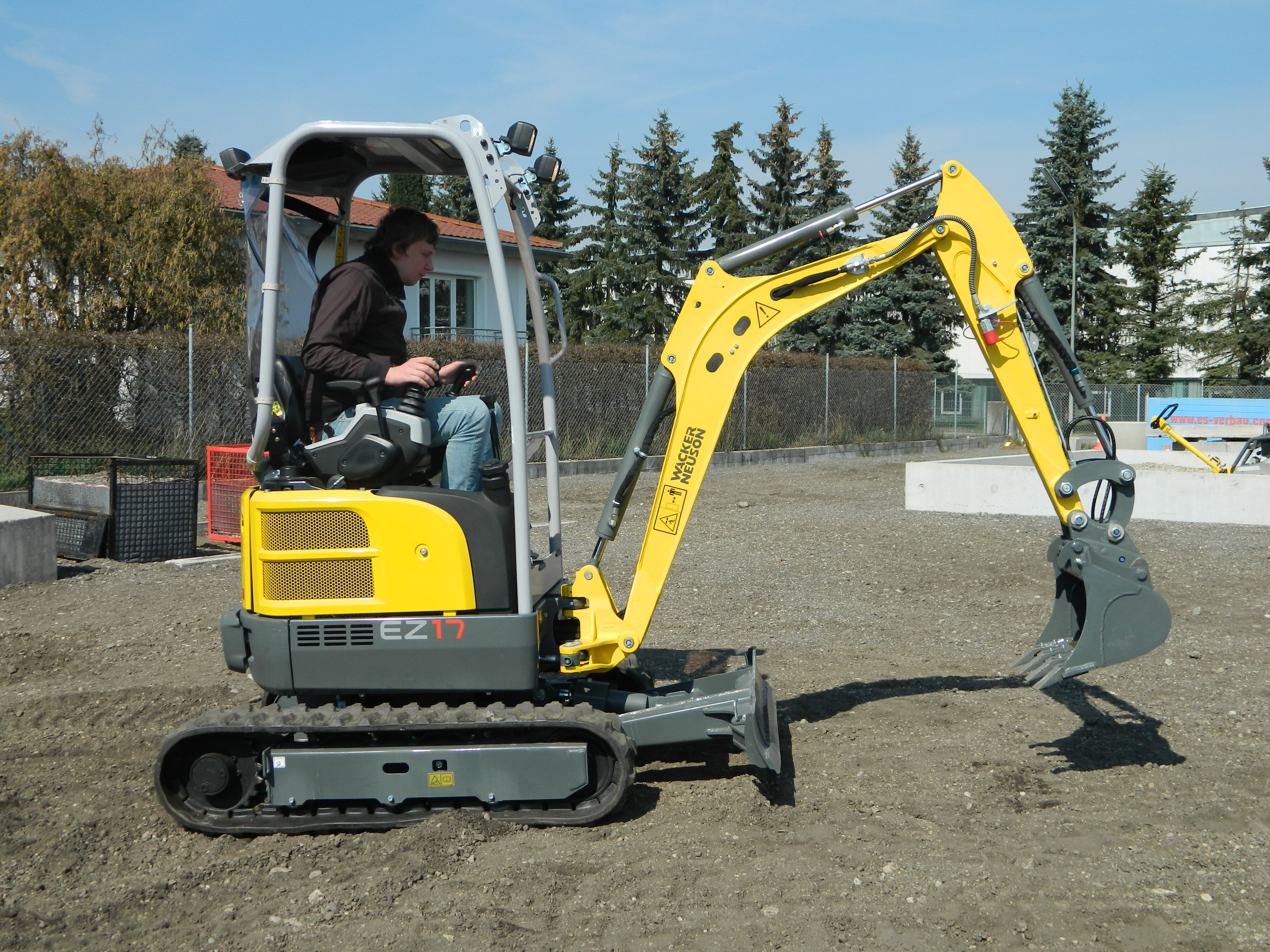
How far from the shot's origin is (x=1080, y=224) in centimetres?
4075

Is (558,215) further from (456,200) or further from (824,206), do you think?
(456,200)

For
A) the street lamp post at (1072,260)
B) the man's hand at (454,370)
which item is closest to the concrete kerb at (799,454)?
the street lamp post at (1072,260)

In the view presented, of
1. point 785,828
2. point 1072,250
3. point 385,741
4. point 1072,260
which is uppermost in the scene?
point 1072,250

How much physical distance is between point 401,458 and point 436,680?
0.87 meters

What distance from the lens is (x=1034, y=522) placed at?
12539 millimetres

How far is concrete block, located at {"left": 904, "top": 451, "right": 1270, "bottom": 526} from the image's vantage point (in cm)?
1248

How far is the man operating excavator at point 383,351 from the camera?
4.24 metres

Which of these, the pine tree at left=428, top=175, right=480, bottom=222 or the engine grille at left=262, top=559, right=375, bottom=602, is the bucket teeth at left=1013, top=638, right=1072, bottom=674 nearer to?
the engine grille at left=262, top=559, right=375, bottom=602

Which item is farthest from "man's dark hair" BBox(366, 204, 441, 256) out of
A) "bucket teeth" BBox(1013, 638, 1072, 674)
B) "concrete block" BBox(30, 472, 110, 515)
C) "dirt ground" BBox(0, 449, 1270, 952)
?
"concrete block" BBox(30, 472, 110, 515)

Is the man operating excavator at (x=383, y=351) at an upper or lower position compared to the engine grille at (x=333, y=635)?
upper

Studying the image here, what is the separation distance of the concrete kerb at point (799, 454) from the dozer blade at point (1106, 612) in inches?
433

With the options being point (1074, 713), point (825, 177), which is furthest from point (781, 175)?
point (1074, 713)

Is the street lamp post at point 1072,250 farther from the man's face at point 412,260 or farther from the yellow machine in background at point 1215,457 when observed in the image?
the man's face at point 412,260

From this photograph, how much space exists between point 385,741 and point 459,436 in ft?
4.00
